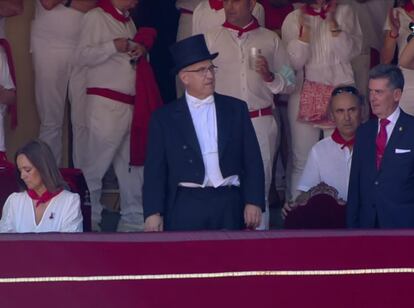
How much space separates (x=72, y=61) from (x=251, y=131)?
2.80 metres

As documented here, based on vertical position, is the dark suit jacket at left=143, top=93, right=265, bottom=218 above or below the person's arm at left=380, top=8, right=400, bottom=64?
below

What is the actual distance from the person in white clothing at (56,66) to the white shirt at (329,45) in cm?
140

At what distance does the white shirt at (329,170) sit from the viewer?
929 cm

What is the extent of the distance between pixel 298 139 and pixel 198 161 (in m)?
2.40

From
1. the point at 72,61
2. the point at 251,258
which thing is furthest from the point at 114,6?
the point at 251,258

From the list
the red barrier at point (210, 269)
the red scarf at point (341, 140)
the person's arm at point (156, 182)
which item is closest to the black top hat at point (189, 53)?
the person's arm at point (156, 182)

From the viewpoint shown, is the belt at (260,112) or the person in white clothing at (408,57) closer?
the person in white clothing at (408,57)

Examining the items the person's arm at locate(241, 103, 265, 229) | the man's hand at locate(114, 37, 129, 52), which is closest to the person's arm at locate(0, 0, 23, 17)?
the man's hand at locate(114, 37, 129, 52)

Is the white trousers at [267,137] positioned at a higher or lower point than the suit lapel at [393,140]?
lower

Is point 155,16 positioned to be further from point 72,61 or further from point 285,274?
point 285,274

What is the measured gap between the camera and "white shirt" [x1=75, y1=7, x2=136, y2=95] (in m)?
10.5

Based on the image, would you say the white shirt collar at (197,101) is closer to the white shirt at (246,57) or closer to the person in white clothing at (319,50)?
the white shirt at (246,57)

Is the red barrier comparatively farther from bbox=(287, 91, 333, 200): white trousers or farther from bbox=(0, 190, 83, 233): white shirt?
bbox=(287, 91, 333, 200): white trousers

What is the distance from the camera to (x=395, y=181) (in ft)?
26.9
